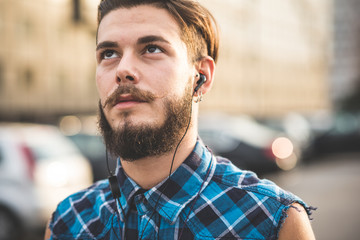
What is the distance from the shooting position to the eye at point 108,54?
1879mm

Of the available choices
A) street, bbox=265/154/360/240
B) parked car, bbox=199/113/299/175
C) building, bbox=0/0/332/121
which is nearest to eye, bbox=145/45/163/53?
building, bbox=0/0/332/121

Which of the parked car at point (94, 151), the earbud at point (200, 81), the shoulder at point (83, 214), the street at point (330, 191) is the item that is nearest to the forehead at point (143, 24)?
the earbud at point (200, 81)

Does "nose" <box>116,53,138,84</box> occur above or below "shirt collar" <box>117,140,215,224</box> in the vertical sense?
above

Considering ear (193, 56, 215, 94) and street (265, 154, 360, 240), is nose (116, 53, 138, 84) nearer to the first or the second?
ear (193, 56, 215, 94)

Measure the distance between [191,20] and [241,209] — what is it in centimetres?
88

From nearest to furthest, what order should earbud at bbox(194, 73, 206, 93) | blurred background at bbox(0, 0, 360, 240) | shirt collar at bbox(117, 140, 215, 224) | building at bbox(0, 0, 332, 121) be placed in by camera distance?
shirt collar at bbox(117, 140, 215, 224) < earbud at bbox(194, 73, 206, 93) < blurred background at bbox(0, 0, 360, 240) < building at bbox(0, 0, 332, 121)

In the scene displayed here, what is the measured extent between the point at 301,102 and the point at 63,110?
39.7 m

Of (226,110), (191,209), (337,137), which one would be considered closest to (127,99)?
(191,209)

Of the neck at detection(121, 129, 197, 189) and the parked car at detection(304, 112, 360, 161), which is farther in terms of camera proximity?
the parked car at detection(304, 112, 360, 161)

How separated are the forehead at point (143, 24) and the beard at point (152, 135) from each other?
0.26m

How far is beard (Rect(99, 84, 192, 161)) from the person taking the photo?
171 centimetres

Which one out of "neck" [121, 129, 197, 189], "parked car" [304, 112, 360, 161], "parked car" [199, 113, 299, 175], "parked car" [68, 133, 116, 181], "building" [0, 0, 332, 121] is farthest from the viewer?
"building" [0, 0, 332, 121]

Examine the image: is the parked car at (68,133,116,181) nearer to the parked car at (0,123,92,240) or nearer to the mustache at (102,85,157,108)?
the parked car at (0,123,92,240)

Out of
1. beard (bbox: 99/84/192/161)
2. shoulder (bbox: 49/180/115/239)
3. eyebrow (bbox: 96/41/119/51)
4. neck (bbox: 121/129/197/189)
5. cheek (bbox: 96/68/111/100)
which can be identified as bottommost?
shoulder (bbox: 49/180/115/239)
